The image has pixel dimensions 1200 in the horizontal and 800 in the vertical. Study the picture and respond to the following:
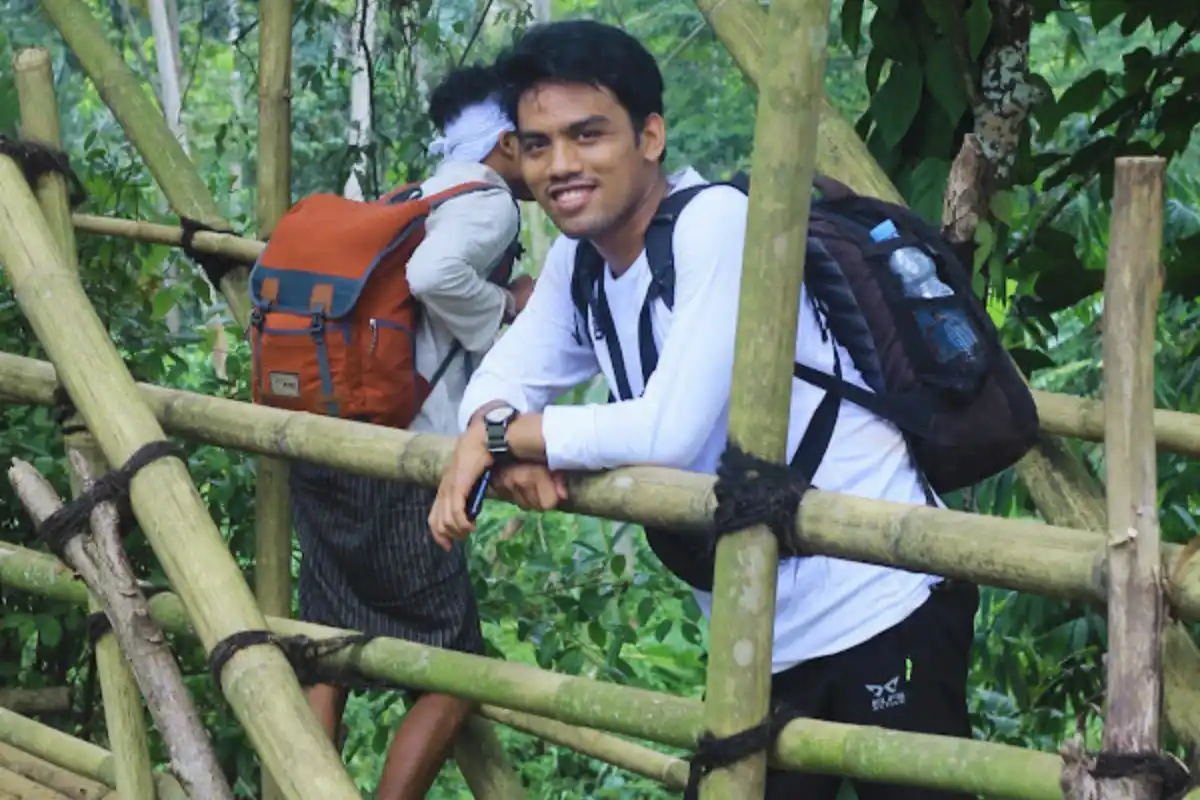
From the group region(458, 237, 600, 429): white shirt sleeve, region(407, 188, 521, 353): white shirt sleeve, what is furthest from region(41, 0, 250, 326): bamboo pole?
region(458, 237, 600, 429): white shirt sleeve

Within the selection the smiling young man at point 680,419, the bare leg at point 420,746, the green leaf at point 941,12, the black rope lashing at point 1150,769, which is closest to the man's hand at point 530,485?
the smiling young man at point 680,419

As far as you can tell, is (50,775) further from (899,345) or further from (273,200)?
(899,345)

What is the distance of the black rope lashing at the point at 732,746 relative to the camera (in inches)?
61.8

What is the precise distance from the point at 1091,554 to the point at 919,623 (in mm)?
424

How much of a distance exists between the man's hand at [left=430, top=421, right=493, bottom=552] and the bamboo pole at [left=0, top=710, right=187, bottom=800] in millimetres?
877

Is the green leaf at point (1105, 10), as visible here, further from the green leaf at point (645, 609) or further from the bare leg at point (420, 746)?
the bare leg at point (420, 746)

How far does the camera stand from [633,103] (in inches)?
72.1

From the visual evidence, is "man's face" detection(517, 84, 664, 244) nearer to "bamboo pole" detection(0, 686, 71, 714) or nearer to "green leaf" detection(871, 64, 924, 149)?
"green leaf" detection(871, 64, 924, 149)

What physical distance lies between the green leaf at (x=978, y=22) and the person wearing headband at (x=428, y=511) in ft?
2.12

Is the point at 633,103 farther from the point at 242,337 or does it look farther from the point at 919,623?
the point at 242,337

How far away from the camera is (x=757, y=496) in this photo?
152cm

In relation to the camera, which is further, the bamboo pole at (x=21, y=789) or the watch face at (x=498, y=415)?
the bamboo pole at (x=21, y=789)

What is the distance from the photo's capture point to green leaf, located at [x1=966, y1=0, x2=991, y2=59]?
2.26 m

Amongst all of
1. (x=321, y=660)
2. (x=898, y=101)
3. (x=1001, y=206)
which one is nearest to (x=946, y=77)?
(x=898, y=101)
